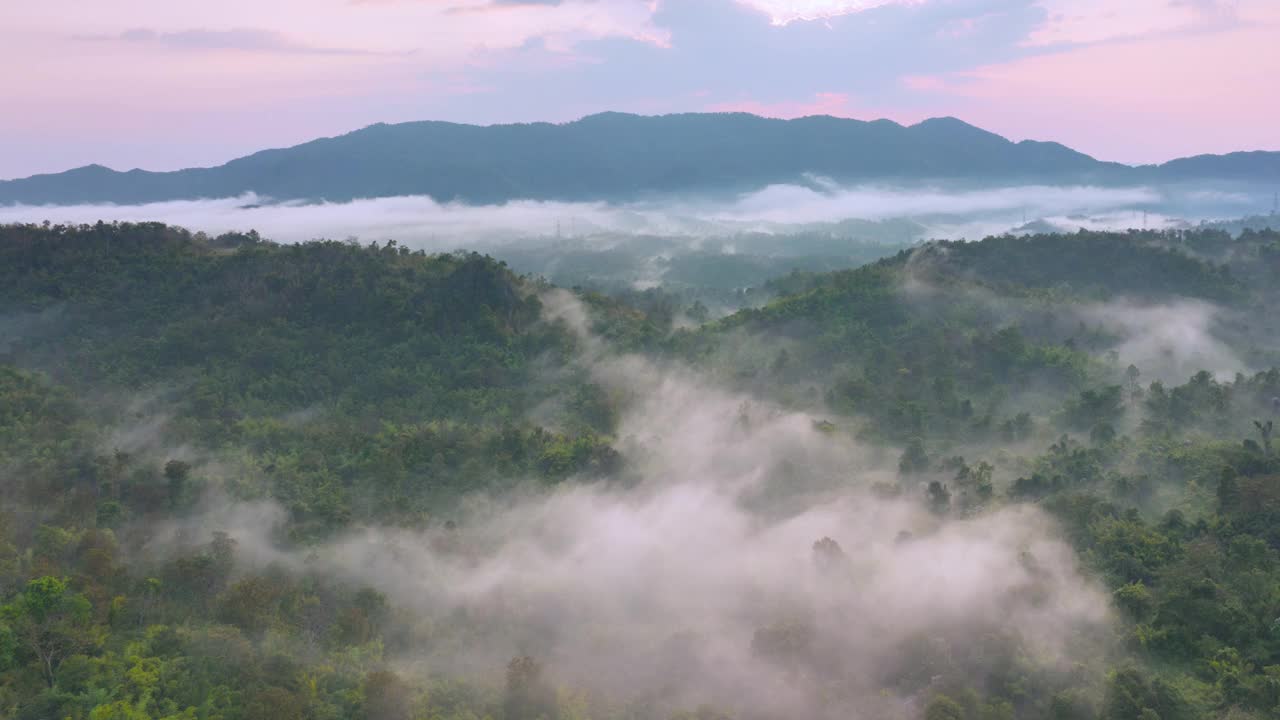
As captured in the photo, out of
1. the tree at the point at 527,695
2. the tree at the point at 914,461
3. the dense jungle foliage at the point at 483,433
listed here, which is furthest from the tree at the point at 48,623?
the tree at the point at 914,461

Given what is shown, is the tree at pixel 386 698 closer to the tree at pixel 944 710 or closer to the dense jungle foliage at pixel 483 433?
the dense jungle foliage at pixel 483 433

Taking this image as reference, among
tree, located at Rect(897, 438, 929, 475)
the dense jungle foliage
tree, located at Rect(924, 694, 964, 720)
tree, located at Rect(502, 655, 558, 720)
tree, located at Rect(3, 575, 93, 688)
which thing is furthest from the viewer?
tree, located at Rect(897, 438, 929, 475)

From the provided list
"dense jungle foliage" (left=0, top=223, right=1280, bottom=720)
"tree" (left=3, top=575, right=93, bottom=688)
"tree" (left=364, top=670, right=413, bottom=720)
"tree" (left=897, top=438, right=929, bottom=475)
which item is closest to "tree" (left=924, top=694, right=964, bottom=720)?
"dense jungle foliage" (left=0, top=223, right=1280, bottom=720)

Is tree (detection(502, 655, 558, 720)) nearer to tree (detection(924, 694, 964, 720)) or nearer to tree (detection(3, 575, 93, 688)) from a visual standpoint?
tree (detection(924, 694, 964, 720))

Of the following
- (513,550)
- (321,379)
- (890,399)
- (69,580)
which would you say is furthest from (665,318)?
(69,580)

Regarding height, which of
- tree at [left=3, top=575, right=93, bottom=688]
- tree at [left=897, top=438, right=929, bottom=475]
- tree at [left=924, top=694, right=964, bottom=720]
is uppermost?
tree at [left=3, top=575, right=93, bottom=688]

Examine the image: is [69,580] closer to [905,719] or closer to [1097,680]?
[905,719]
